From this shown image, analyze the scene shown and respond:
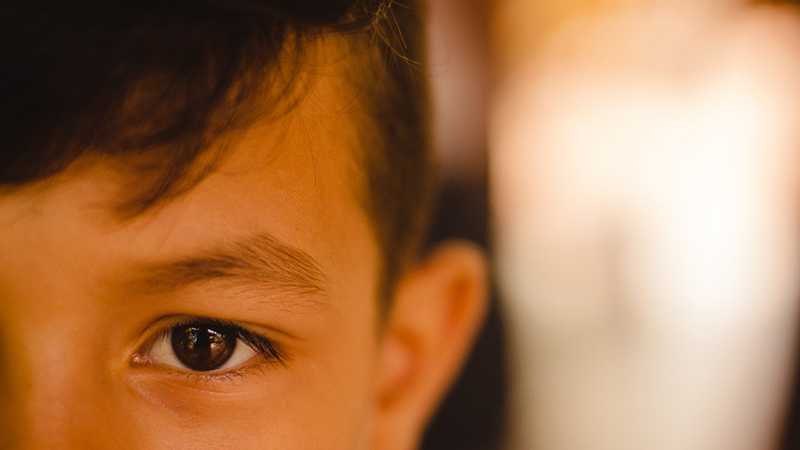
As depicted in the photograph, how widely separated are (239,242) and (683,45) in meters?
1.71

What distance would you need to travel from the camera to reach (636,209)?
1.85 meters

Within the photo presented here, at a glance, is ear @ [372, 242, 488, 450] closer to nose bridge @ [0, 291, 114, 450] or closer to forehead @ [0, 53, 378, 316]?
forehead @ [0, 53, 378, 316]

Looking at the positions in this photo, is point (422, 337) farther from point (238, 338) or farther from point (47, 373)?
point (47, 373)

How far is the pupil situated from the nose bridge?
0.07 metres

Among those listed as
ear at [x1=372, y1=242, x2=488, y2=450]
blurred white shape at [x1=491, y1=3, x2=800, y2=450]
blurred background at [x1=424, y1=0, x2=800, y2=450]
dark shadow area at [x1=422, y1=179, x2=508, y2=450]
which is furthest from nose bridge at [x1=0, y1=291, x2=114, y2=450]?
blurred white shape at [x1=491, y1=3, x2=800, y2=450]

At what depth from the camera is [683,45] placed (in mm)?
1802

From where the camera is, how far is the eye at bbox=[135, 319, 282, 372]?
506 millimetres

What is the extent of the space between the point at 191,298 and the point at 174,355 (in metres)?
0.08

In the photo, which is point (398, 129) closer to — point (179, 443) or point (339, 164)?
point (339, 164)

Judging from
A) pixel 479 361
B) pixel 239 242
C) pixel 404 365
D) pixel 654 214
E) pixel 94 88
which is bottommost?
pixel 479 361

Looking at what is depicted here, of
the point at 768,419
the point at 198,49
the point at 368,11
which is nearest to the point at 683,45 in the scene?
the point at 768,419

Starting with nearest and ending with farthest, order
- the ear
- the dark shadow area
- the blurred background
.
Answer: the ear → the dark shadow area → the blurred background

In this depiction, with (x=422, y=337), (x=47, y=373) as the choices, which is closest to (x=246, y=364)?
(x=47, y=373)

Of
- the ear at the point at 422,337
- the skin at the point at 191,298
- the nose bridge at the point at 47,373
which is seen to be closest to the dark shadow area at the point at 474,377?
the ear at the point at 422,337
